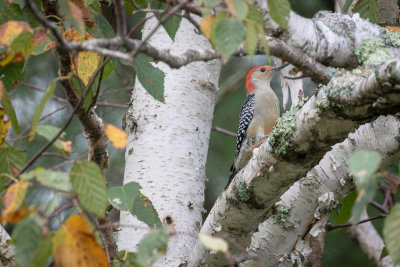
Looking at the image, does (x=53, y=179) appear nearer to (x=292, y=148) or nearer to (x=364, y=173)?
(x=364, y=173)

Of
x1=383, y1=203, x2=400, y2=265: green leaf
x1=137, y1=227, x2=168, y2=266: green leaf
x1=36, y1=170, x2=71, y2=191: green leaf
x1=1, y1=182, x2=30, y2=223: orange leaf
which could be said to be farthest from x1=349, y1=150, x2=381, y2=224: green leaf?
x1=1, y1=182, x2=30, y2=223: orange leaf

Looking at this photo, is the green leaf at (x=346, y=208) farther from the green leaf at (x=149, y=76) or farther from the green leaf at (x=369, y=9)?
the green leaf at (x=149, y=76)

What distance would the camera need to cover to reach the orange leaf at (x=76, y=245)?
161 cm

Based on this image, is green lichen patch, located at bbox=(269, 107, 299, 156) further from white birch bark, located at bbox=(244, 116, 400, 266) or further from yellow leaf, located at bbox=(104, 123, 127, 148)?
white birch bark, located at bbox=(244, 116, 400, 266)

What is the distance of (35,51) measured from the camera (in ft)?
7.93

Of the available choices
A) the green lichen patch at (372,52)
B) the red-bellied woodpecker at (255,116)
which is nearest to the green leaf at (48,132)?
the green lichen patch at (372,52)

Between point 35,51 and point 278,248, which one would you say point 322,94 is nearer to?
point 35,51

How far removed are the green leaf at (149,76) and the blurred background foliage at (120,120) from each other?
322 centimetres

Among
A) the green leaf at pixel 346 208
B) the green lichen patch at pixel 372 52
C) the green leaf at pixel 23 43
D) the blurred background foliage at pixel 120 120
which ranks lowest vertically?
the blurred background foliage at pixel 120 120

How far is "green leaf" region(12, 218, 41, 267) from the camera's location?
151 cm

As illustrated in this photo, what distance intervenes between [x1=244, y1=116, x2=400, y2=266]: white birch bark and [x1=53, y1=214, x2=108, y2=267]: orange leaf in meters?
1.69

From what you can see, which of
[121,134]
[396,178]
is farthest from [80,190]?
[396,178]

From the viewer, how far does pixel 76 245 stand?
1.65 m

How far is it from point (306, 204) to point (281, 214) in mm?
159
